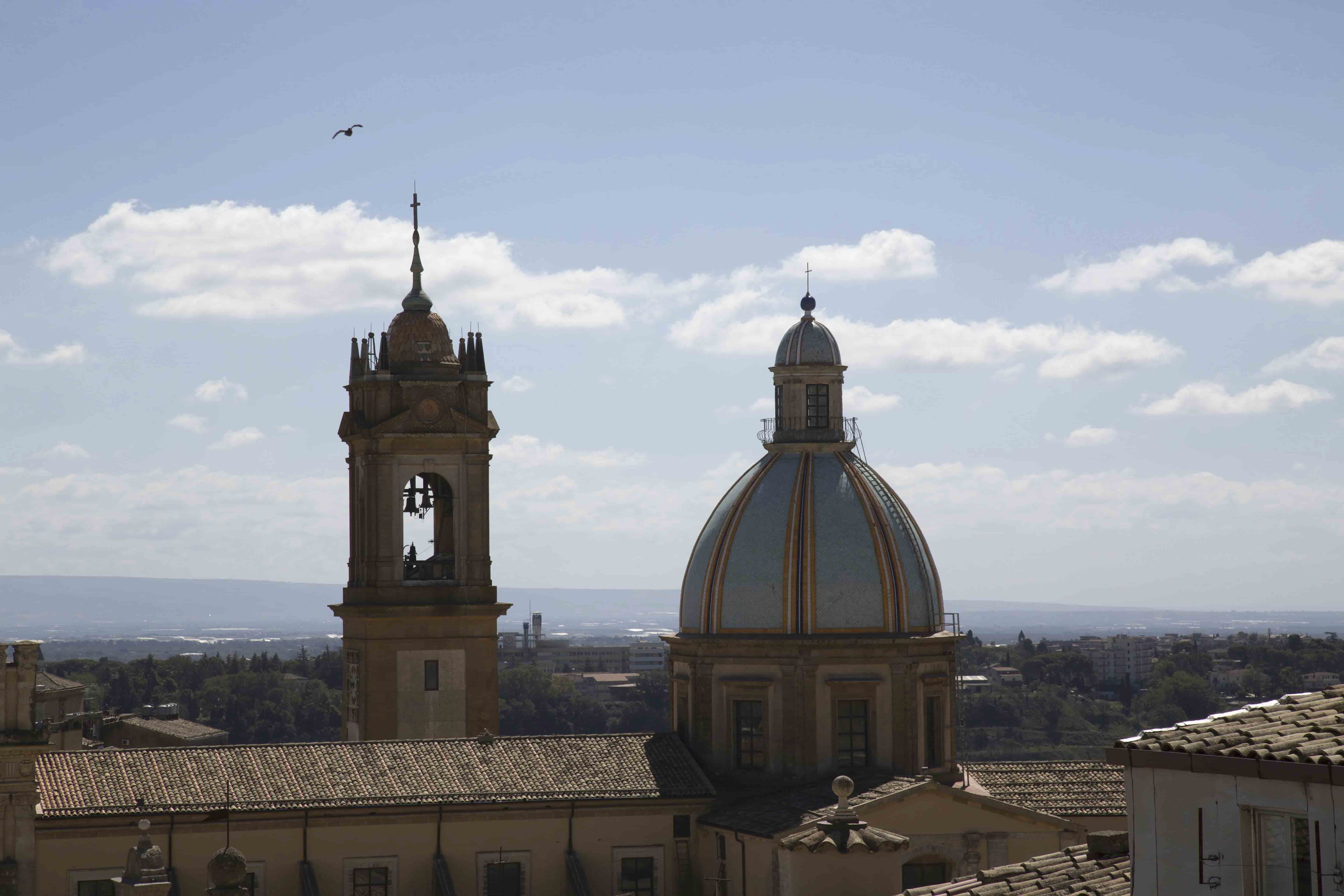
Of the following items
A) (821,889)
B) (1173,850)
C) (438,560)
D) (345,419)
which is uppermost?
(345,419)

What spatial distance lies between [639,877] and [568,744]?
3148 mm

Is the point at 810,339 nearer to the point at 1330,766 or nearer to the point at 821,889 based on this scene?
the point at 821,889

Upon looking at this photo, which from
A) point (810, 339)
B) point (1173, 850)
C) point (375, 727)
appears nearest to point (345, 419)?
point (375, 727)

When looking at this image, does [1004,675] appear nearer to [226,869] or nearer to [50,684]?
[50,684]

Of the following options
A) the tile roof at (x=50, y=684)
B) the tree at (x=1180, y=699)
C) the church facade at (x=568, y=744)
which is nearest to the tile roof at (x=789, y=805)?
the church facade at (x=568, y=744)

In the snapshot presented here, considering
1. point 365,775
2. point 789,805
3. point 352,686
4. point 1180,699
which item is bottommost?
point 1180,699

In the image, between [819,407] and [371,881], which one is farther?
[819,407]

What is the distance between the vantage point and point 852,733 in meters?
42.9

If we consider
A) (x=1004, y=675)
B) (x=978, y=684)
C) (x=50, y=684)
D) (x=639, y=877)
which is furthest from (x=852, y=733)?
(x=1004, y=675)

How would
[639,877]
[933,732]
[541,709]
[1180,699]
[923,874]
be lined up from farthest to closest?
[1180,699] < [541,709] < [933,732] < [639,877] < [923,874]

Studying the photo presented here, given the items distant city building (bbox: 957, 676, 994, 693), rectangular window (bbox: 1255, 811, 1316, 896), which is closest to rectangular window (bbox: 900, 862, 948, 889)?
rectangular window (bbox: 1255, 811, 1316, 896)

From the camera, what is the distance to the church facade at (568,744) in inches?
1481

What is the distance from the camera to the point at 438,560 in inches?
1935

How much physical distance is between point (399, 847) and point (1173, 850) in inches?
894
